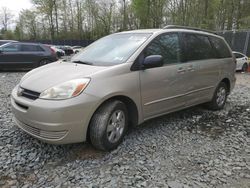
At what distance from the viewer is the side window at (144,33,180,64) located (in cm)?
403

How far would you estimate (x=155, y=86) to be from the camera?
12.9 ft

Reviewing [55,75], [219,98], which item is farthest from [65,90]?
[219,98]

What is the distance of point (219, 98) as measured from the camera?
5.62 metres

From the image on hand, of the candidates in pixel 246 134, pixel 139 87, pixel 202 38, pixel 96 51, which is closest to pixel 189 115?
pixel 246 134

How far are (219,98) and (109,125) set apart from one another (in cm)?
311

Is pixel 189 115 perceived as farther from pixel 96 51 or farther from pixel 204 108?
pixel 96 51

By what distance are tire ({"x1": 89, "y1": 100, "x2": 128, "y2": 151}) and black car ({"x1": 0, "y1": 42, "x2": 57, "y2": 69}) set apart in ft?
33.5

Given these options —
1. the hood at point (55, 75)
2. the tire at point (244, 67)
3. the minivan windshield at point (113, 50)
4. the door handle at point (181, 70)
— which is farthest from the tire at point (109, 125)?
the tire at point (244, 67)

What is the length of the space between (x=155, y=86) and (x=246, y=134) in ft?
5.82

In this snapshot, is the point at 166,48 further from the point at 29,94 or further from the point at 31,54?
the point at 31,54

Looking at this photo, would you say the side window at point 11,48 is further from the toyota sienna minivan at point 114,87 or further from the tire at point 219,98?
the tire at point 219,98

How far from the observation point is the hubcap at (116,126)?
346cm

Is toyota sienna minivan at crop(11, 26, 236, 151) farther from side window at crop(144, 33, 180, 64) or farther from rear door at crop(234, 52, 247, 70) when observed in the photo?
rear door at crop(234, 52, 247, 70)

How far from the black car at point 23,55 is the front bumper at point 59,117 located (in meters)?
10.00
